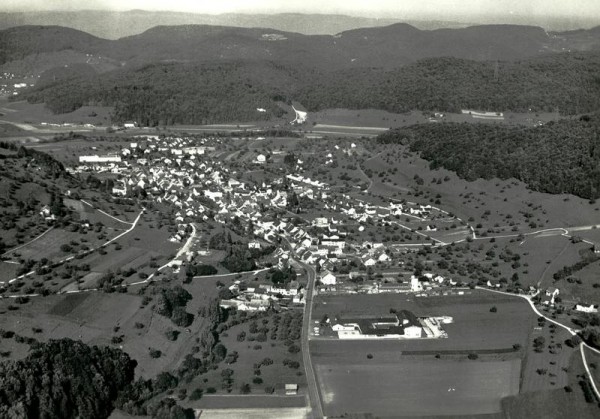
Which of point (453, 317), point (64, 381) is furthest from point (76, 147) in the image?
point (64, 381)

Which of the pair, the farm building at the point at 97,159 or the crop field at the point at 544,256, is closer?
the crop field at the point at 544,256

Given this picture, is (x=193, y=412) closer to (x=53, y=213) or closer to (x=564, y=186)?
(x=53, y=213)

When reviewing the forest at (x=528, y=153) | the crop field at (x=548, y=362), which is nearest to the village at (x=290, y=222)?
the crop field at (x=548, y=362)

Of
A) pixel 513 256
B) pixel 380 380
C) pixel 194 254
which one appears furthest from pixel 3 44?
pixel 380 380

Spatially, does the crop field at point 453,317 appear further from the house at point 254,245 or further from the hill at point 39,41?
the hill at point 39,41

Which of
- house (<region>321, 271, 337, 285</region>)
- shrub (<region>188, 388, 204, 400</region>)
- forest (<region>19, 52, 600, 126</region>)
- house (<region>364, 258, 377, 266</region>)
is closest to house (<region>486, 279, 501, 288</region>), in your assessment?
house (<region>364, 258, 377, 266</region>)

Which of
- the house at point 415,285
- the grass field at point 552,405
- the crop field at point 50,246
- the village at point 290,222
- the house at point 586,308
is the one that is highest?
the house at point 586,308
